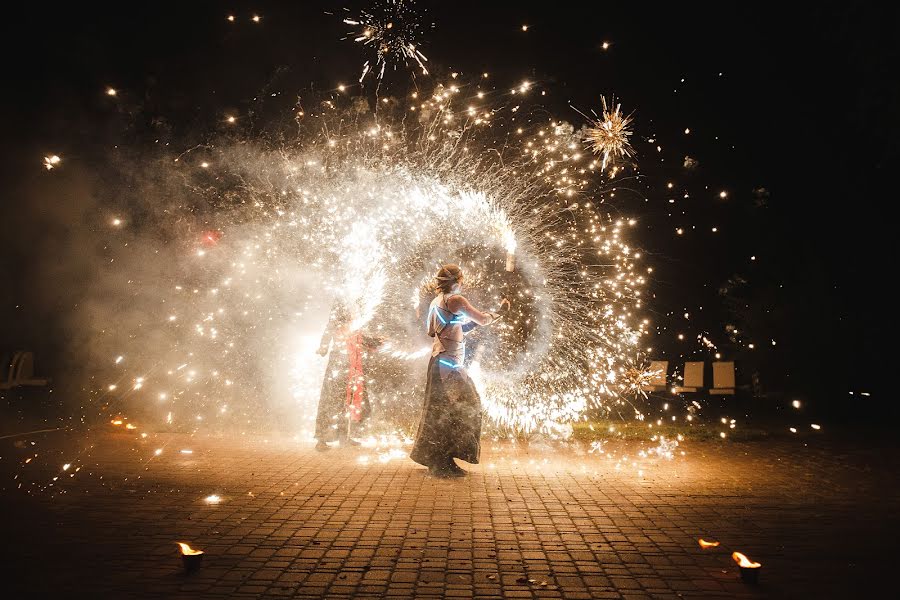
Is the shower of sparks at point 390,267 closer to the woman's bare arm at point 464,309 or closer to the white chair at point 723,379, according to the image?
the white chair at point 723,379

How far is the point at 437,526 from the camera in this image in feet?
14.6

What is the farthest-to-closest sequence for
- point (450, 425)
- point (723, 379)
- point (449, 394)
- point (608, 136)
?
point (723, 379) < point (608, 136) < point (449, 394) < point (450, 425)

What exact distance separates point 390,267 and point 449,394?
426 cm

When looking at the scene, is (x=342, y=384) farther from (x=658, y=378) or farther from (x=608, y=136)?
(x=658, y=378)

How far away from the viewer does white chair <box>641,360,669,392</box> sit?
12.5 metres

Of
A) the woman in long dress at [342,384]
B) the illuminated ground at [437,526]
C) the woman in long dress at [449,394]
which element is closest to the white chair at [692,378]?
the illuminated ground at [437,526]

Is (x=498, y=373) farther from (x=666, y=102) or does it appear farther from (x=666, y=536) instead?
(x=666, y=102)

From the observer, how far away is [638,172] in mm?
12367

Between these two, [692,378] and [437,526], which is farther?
[692,378]

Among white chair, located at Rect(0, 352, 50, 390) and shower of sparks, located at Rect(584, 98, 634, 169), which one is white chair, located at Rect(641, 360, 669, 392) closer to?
shower of sparks, located at Rect(584, 98, 634, 169)

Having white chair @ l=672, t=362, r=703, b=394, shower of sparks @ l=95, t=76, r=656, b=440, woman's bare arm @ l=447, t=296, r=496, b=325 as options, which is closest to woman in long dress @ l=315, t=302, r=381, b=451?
shower of sparks @ l=95, t=76, r=656, b=440

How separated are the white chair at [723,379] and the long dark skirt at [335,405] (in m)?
7.41

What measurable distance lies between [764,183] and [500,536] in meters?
10.5

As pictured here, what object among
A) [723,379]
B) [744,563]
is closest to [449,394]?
[744,563]
